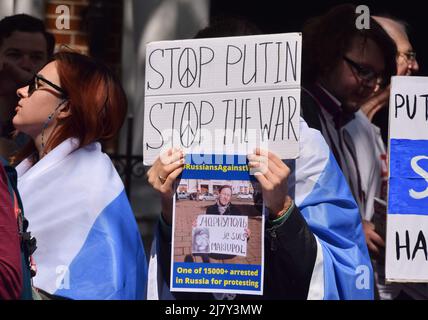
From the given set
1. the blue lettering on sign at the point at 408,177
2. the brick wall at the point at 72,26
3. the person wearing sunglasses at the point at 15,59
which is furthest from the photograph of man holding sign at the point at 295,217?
the brick wall at the point at 72,26

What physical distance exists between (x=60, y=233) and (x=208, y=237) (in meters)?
0.56

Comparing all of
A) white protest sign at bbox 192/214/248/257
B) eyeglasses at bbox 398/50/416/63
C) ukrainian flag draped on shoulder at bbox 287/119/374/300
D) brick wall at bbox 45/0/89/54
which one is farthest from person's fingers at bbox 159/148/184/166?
eyeglasses at bbox 398/50/416/63

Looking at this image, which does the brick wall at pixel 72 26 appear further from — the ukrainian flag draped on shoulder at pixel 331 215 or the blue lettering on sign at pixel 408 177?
the blue lettering on sign at pixel 408 177

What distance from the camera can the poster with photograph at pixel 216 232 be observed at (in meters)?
4.09

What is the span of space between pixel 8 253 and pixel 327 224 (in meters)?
1.36

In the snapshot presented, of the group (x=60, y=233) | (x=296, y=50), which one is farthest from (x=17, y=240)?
(x=296, y=50)

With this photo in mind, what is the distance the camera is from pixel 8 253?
326 centimetres

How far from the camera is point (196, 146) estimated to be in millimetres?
4188

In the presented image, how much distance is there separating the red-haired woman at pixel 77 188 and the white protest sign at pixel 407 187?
3.26 feet

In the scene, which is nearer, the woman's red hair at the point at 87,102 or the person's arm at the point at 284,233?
the person's arm at the point at 284,233

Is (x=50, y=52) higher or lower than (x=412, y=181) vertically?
higher

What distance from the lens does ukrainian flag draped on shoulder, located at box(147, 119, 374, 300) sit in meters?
4.14

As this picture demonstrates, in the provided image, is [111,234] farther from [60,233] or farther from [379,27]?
[379,27]

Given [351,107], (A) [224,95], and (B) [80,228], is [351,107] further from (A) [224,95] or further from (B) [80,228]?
(B) [80,228]
